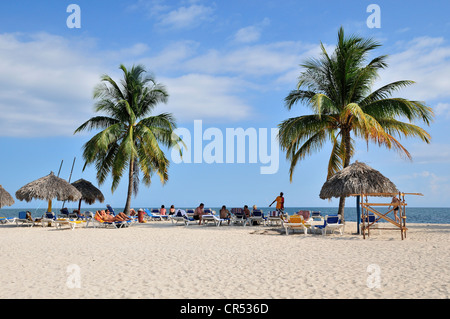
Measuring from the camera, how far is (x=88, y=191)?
2122 centimetres

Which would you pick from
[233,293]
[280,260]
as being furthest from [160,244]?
[233,293]

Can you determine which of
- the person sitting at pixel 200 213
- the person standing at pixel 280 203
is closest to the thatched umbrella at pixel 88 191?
the person sitting at pixel 200 213

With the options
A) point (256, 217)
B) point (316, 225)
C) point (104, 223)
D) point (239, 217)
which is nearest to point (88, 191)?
point (104, 223)

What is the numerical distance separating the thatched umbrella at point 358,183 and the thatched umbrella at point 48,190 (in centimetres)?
1243

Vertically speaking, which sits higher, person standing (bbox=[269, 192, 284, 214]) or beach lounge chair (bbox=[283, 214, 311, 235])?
person standing (bbox=[269, 192, 284, 214])

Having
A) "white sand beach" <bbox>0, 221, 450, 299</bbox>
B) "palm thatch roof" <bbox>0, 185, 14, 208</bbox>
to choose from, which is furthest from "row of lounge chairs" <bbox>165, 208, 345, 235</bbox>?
"palm thatch roof" <bbox>0, 185, 14, 208</bbox>

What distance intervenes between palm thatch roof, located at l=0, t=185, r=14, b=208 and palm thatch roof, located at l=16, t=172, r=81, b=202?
1257mm

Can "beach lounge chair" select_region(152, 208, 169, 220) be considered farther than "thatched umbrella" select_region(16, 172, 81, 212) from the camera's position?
Yes

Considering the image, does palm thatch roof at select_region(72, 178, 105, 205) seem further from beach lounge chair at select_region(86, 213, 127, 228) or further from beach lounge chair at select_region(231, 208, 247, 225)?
beach lounge chair at select_region(231, 208, 247, 225)

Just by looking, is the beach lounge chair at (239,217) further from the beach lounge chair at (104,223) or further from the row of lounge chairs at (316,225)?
the beach lounge chair at (104,223)

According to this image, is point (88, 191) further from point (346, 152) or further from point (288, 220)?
point (346, 152)

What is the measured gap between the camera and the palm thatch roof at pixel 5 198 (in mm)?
19562

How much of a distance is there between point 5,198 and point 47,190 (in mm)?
2911

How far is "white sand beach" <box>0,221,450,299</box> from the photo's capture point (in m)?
5.18
